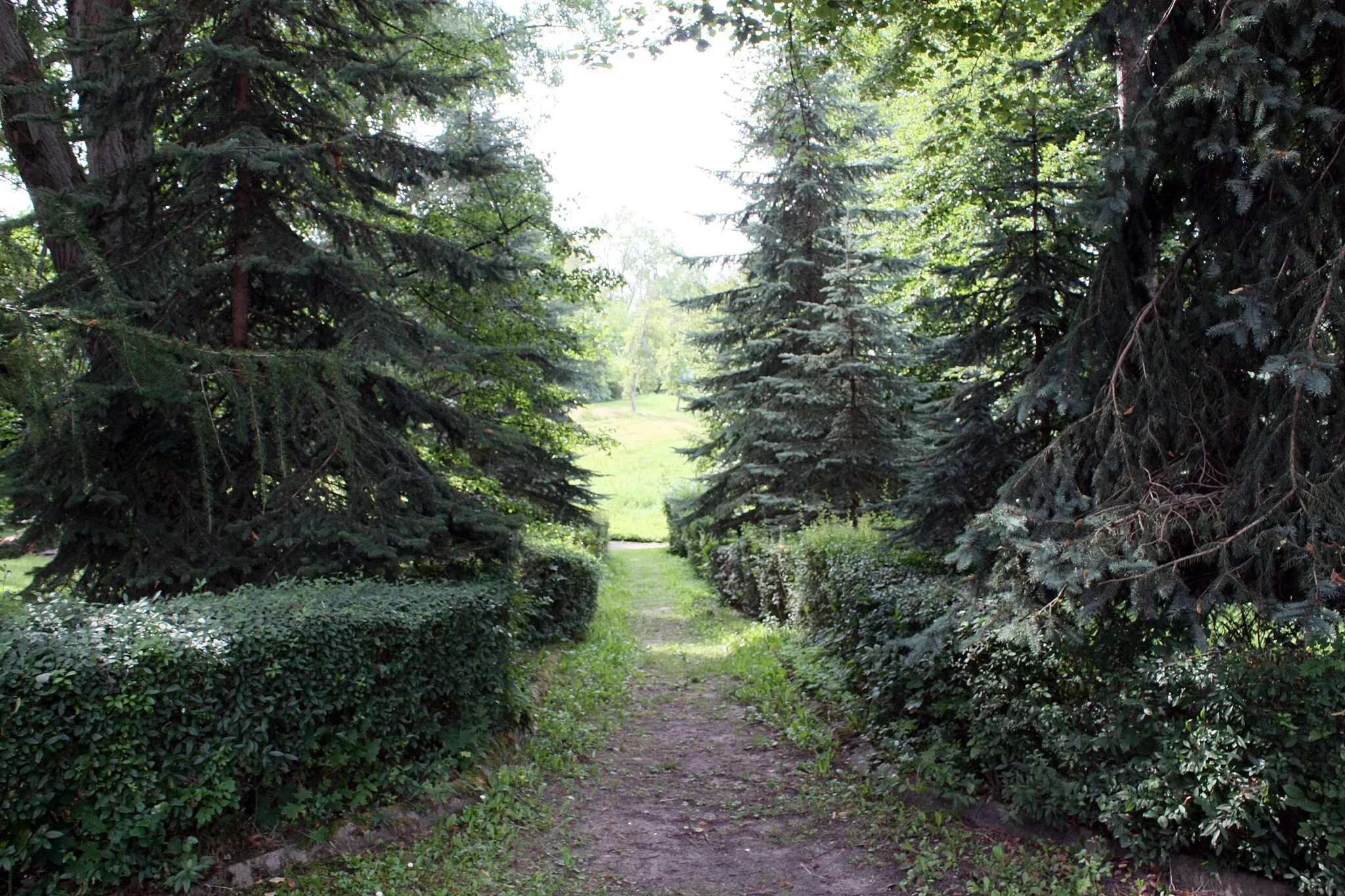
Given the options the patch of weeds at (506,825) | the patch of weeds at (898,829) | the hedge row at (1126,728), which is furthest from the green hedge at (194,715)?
the hedge row at (1126,728)

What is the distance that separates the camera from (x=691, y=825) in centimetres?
596

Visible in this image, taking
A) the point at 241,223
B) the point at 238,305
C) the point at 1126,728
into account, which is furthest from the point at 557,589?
the point at 1126,728

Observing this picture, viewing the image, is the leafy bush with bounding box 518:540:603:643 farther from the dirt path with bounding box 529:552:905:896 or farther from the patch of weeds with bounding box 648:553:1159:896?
the patch of weeds with bounding box 648:553:1159:896

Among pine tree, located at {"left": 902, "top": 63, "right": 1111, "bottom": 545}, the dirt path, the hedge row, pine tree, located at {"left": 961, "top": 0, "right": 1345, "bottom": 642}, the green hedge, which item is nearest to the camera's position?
the green hedge

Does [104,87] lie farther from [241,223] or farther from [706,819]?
[706,819]

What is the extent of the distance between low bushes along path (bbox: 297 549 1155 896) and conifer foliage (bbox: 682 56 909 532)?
5.61 metres

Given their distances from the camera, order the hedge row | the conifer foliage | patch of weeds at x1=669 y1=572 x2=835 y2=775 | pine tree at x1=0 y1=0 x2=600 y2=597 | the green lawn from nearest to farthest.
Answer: the hedge row, pine tree at x1=0 y1=0 x2=600 y2=597, patch of weeds at x1=669 y1=572 x2=835 y2=775, the conifer foliage, the green lawn

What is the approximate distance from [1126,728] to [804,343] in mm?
11796

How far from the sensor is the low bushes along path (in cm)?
478

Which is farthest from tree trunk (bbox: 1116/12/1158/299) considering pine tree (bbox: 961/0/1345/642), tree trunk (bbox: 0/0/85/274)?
tree trunk (bbox: 0/0/85/274)

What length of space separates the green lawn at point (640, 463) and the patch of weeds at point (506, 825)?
35.6 feet

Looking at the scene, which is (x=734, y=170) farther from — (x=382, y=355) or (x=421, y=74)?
(x=382, y=355)

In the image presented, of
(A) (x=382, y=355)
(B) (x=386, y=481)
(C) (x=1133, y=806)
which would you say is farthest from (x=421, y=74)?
(C) (x=1133, y=806)

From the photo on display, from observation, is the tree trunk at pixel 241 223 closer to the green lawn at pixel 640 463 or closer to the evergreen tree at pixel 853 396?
the evergreen tree at pixel 853 396
